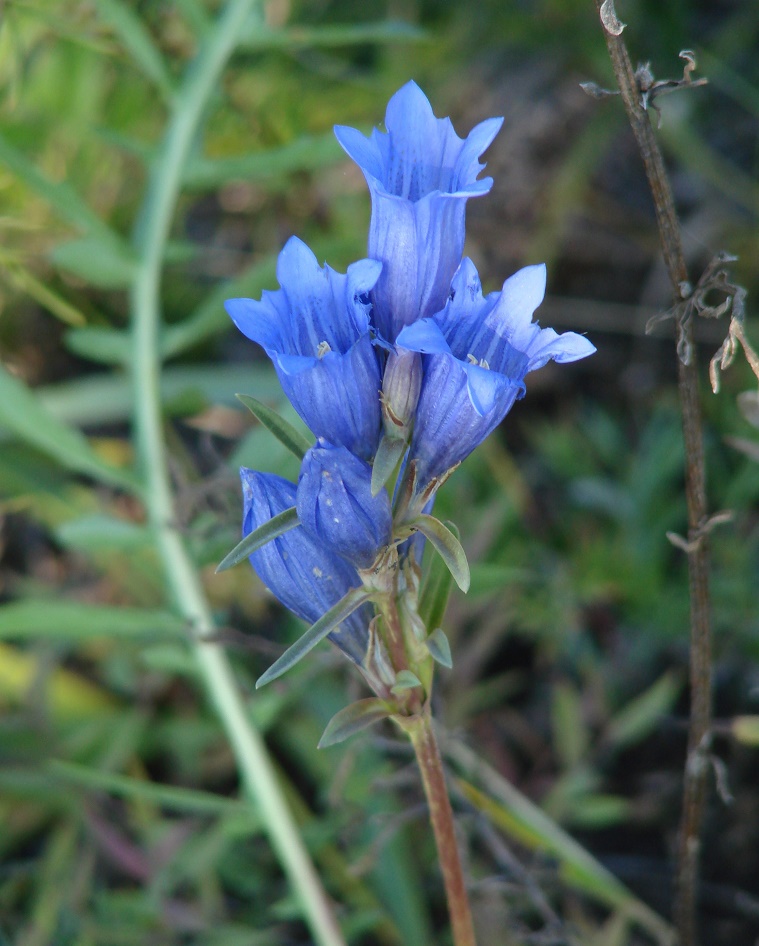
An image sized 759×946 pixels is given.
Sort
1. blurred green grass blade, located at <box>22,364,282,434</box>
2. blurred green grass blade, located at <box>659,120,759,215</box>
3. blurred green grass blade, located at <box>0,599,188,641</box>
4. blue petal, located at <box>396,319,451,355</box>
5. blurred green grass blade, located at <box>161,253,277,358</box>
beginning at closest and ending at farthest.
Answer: blue petal, located at <box>396,319,451,355</box>
blurred green grass blade, located at <box>0,599,188,641</box>
blurred green grass blade, located at <box>161,253,277,358</box>
blurred green grass blade, located at <box>22,364,282,434</box>
blurred green grass blade, located at <box>659,120,759,215</box>

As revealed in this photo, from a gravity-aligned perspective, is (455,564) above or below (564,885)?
above

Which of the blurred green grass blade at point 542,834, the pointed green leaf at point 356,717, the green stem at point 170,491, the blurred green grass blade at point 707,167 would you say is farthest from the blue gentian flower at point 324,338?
the blurred green grass blade at point 707,167

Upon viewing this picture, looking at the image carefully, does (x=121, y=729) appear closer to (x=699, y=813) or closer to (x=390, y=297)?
(x=699, y=813)

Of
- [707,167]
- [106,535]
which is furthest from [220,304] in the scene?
[707,167]

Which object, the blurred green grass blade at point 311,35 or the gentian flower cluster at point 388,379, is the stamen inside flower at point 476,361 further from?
the blurred green grass blade at point 311,35

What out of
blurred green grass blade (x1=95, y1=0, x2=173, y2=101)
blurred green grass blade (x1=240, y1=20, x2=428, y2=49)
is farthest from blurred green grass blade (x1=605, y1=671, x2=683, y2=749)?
blurred green grass blade (x1=95, y1=0, x2=173, y2=101)

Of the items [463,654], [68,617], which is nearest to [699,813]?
[463,654]

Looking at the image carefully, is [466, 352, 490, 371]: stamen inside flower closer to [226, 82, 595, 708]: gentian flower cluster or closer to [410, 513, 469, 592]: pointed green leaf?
[226, 82, 595, 708]: gentian flower cluster
